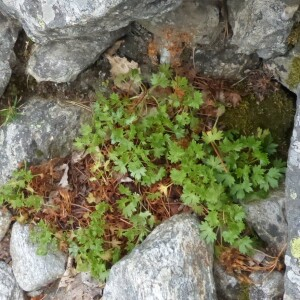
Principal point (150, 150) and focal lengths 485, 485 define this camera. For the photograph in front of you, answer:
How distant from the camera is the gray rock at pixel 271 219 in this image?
14.8 ft

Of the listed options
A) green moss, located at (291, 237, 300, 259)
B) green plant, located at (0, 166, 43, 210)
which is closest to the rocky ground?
green moss, located at (291, 237, 300, 259)

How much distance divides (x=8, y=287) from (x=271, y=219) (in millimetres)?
2938

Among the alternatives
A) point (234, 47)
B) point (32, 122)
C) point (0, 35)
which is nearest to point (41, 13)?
point (0, 35)

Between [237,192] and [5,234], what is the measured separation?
2677 millimetres

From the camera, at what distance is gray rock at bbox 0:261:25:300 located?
5.32 metres

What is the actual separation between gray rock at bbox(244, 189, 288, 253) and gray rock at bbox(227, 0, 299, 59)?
1.39 m

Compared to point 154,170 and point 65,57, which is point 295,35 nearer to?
point 154,170

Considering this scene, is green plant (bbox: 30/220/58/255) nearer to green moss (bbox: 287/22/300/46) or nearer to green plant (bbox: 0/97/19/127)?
green plant (bbox: 0/97/19/127)

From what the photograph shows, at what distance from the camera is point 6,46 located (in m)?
5.03

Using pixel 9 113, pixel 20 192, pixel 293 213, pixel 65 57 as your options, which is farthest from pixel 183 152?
pixel 9 113

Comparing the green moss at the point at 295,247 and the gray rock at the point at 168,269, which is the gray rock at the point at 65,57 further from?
the green moss at the point at 295,247

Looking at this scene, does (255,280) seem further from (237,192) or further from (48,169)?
(48,169)

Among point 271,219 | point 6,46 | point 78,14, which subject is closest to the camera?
point 78,14

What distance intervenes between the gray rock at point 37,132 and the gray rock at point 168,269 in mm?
1520
